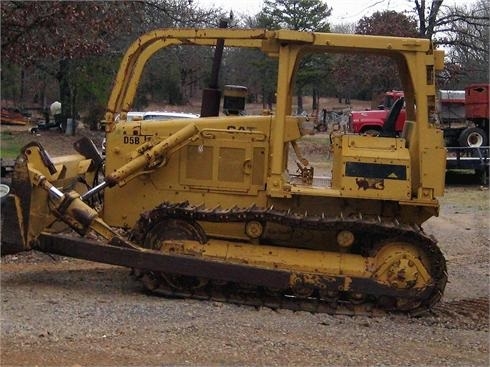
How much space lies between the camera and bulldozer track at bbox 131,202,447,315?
297 inches

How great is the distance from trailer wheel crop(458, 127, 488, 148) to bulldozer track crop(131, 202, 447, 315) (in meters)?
17.0

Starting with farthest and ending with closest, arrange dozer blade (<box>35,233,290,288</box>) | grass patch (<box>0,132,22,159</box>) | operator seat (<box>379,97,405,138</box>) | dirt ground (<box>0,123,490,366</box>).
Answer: grass patch (<box>0,132,22,159</box>)
operator seat (<box>379,97,405,138</box>)
dozer blade (<box>35,233,290,288</box>)
dirt ground (<box>0,123,490,366</box>)

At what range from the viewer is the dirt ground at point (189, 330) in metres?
5.68

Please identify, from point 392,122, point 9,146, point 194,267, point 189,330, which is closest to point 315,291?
point 194,267

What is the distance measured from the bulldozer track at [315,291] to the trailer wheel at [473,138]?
55.7 feet

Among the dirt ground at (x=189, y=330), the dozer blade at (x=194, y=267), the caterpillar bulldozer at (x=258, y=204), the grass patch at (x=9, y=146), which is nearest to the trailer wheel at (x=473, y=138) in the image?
the grass patch at (x=9, y=146)

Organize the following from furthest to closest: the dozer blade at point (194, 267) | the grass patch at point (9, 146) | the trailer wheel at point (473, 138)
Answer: the grass patch at point (9, 146) → the trailer wheel at point (473, 138) → the dozer blade at point (194, 267)

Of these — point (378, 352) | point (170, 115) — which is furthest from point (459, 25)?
point (378, 352)

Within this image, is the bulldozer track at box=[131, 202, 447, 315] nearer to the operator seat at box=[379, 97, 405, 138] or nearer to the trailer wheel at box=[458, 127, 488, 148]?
the operator seat at box=[379, 97, 405, 138]

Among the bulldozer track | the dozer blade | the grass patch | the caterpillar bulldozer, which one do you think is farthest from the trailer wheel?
the dozer blade

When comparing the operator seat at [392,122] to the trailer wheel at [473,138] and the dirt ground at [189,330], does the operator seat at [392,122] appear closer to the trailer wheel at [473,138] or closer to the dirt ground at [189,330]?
the dirt ground at [189,330]

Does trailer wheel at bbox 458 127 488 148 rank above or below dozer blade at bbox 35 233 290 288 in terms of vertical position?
above

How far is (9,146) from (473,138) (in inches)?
649

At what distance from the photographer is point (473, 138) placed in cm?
2419
